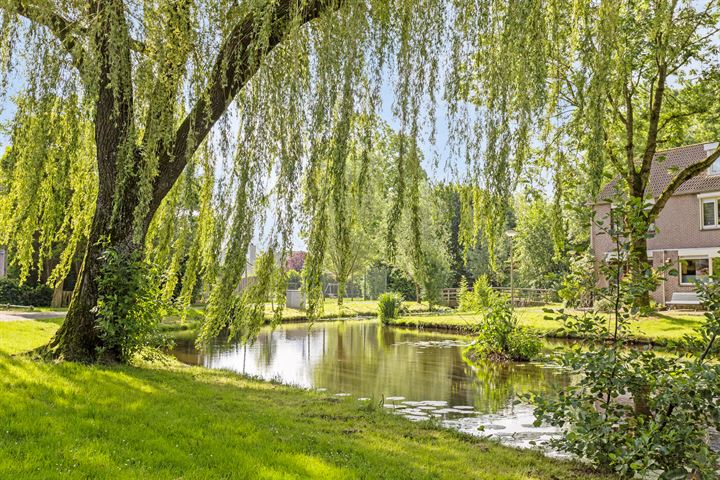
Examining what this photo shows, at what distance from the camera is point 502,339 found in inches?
514

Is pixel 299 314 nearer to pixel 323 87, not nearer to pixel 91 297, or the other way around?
pixel 91 297

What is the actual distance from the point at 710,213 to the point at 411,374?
17217 mm

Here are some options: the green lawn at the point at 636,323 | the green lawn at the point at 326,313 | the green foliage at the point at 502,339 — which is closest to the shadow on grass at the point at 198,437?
the green lawn at the point at 636,323

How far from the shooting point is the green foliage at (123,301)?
709 cm

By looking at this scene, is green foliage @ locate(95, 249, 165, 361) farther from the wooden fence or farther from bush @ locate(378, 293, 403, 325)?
the wooden fence

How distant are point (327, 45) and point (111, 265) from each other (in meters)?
4.53

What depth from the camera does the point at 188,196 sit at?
16.9 feet

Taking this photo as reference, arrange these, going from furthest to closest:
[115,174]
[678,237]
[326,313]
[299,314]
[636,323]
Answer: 1. [326,313]
2. [299,314]
3. [678,237]
4. [636,323]
5. [115,174]

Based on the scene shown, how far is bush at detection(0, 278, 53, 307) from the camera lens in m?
20.8

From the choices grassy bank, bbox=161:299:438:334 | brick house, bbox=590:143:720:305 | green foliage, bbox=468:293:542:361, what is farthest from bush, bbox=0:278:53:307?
brick house, bbox=590:143:720:305

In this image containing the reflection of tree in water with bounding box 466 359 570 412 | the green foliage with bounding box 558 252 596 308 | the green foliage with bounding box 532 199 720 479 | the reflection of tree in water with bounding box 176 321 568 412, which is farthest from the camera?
the reflection of tree in water with bounding box 176 321 568 412

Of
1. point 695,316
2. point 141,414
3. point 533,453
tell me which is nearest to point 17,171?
point 141,414

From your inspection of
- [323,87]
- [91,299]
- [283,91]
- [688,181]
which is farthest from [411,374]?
[688,181]

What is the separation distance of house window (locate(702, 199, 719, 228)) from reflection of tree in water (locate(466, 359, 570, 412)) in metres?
13.9
